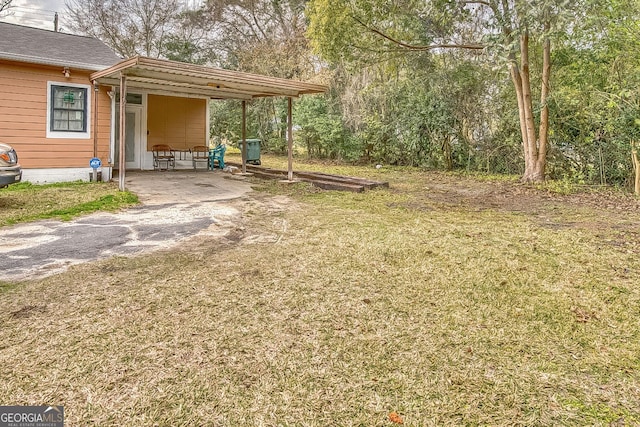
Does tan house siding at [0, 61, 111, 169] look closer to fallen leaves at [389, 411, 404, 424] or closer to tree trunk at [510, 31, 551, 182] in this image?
fallen leaves at [389, 411, 404, 424]

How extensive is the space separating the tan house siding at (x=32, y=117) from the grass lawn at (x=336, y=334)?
19.6 feet

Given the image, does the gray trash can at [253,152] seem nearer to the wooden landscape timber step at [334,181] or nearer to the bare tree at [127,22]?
the wooden landscape timber step at [334,181]

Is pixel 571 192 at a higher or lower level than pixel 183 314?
higher

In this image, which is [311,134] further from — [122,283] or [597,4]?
[122,283]

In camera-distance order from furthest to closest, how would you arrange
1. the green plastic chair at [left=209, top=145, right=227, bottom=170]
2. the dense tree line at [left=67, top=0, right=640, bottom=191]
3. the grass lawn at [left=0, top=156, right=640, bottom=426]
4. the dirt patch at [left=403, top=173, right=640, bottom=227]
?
the green plastic chair at [left=209, top=145, right=227, bottom=170]
the dense tree line at [left=67, top=0, right=640, bottom=191]
the dirt patch at [left=403, top=173, right=640, bottom=227]
the grass lawn at [left=0, top=156, right=640, bottom=426]

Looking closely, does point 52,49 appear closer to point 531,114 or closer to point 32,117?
point 32,117

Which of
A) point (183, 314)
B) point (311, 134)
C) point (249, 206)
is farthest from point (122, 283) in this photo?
point (311, 134)

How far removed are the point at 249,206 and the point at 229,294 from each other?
3895 millimetres

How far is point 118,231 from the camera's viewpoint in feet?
16.4

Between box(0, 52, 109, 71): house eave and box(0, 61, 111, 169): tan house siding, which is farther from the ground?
box(0, 52, 109, 71): house eave

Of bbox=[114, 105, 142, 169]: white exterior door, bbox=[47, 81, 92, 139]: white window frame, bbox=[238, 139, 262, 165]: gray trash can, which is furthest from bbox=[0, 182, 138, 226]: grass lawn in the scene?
bbox=[238, 139, 262, 165]: gray trash can

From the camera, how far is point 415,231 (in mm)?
5207

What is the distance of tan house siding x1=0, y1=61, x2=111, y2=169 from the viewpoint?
27.0 ft
